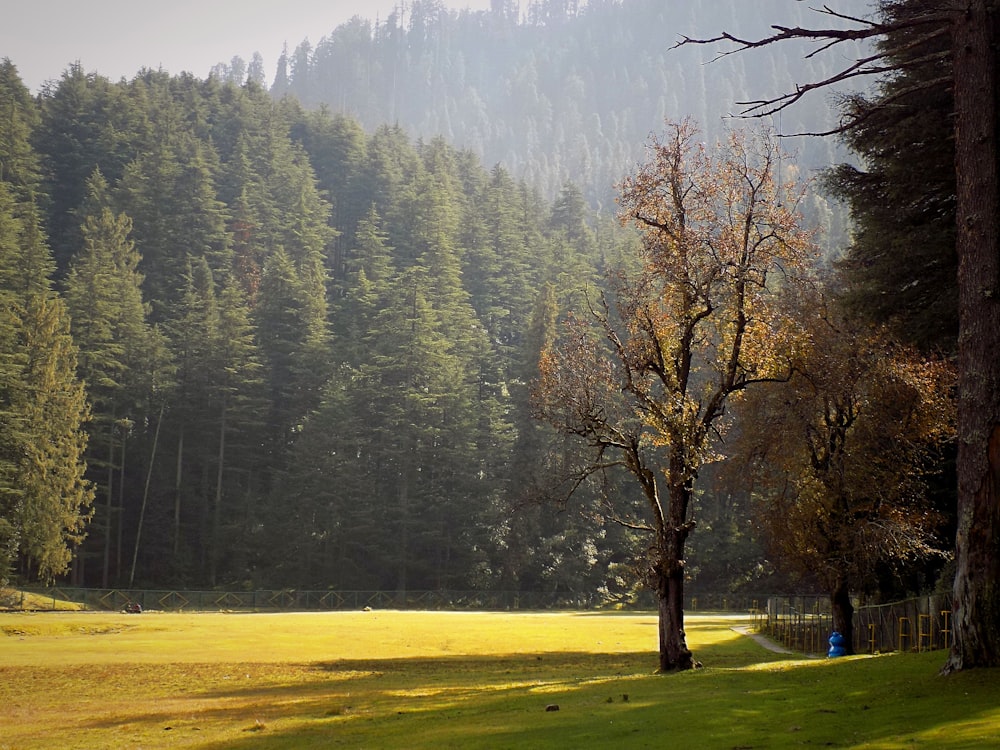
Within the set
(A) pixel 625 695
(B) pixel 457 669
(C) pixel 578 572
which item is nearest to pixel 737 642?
(B) pixel 457 669

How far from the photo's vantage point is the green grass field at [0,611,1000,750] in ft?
35.1

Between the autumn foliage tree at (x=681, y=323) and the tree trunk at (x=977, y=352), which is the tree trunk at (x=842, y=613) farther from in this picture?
the tree trunk at (x=977, y=352)

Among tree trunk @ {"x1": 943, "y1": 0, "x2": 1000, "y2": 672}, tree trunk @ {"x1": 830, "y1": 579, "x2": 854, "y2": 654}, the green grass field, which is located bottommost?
the green grass field

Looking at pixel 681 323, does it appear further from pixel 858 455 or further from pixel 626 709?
pixel 626 709

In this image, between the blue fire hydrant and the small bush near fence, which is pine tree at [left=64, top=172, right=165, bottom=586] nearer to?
the small bush near fence

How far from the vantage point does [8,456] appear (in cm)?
5628

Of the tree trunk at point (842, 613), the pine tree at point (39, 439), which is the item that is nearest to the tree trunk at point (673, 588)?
the tree trunk at point (842, 613)

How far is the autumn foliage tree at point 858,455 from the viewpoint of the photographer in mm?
25359

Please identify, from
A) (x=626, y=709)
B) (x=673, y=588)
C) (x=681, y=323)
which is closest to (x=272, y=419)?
(x=681, y=323)

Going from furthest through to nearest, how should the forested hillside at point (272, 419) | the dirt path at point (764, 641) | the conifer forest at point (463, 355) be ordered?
the forested hillside at point (272, 419) → the dirt path at point (764, 641) → the conifer forest at point (463, 355)

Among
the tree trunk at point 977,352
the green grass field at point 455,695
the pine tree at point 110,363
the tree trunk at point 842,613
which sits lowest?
the green grass field at point 455,695

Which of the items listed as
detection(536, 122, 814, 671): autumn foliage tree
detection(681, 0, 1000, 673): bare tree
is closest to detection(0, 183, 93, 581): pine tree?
detection(536, 122, 814, 671): autumn foliage tree

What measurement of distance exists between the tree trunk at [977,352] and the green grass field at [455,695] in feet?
2.68

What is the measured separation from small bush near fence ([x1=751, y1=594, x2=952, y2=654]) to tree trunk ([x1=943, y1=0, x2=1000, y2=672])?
10.7m
